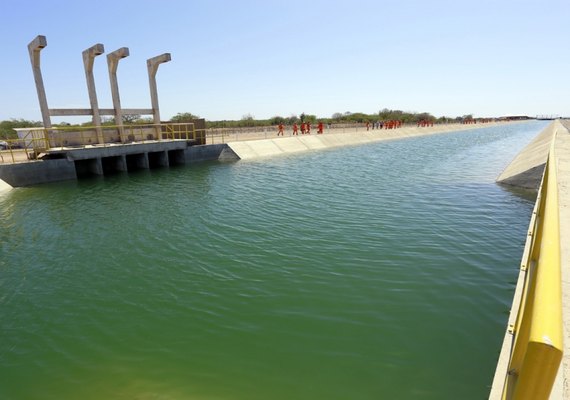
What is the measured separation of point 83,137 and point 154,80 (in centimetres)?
697

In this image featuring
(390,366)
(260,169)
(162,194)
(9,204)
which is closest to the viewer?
(390,366)

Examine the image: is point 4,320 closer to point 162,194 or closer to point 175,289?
point 175,289

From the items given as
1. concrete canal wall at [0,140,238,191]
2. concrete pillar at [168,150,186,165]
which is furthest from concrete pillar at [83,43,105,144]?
concrete pillar at [168,150,186,165]

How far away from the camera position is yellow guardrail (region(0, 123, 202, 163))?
67.2 ft

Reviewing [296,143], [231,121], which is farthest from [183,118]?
[231,121]

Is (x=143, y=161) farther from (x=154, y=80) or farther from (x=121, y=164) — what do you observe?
(x=154, y=80)

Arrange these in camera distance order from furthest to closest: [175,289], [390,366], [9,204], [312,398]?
[9,204], [175,289], [390,366], [312,398]

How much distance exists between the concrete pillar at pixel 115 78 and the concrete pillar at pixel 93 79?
137 cm

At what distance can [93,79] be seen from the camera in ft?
74.1

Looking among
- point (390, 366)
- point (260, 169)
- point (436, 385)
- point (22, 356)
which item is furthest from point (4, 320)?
point (260, 169)

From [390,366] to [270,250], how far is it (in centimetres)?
436

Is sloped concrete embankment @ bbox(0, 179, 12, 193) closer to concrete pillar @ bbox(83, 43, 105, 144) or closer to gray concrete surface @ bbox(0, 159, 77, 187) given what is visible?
gray concrete surface @ bbox(0, 159, 77, 187)

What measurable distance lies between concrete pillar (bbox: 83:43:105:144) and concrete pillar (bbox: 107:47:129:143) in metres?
1.37

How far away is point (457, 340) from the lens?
203 inches
